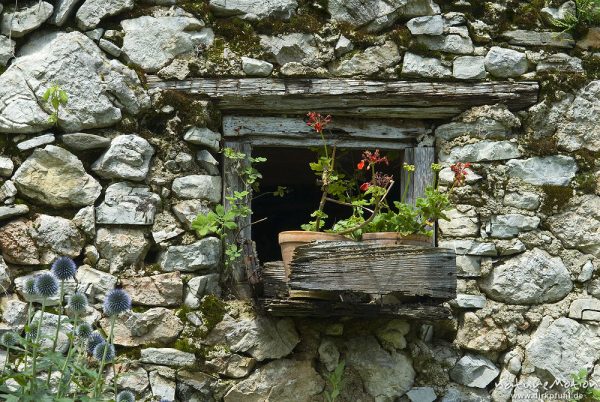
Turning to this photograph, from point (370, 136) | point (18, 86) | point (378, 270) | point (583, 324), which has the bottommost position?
point (583, 324)

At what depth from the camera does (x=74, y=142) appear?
4102mm

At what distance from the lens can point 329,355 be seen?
13.6 ft

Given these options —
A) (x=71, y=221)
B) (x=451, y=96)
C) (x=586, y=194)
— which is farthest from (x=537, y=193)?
(x=71, y=221)

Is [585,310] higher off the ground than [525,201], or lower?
lower

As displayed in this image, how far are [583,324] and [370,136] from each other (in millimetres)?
1336

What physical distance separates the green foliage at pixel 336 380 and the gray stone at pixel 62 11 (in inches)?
79.2

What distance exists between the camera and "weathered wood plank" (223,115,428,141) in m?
4.44

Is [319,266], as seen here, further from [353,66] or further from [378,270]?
[353,66]

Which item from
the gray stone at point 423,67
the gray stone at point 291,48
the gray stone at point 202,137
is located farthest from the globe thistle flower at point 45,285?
the gray stone at point 423,67

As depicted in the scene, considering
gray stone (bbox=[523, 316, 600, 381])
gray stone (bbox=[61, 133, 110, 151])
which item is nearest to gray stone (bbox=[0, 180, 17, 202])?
gray stone (bbox=[61, 133, 110, 151])

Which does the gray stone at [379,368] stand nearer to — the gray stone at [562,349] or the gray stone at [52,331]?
the gray stone at [562,349]

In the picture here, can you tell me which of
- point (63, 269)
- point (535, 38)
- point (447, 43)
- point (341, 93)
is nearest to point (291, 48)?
point (341, 93)

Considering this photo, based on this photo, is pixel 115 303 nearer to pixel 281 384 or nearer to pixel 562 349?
pixel 281 384

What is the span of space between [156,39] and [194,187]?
0.72 meters
